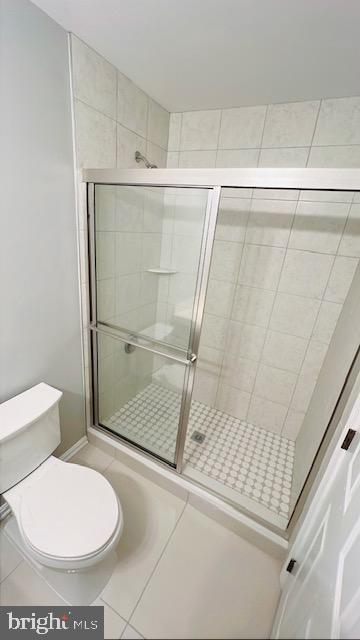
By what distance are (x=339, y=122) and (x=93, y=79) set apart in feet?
4.17

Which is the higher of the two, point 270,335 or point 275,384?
point 270,335

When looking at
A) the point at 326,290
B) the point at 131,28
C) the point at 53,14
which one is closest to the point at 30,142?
the point at 53,14

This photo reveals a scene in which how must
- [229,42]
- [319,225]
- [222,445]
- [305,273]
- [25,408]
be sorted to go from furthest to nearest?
1. [222,445]
2. [305,273]
3. [319,225]
4. [25,408]
5. [229,42]

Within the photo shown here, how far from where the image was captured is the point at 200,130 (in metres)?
1.68

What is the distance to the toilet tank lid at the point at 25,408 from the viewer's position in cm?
105

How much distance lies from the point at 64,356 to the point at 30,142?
1026 mm

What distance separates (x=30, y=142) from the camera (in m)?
1.03

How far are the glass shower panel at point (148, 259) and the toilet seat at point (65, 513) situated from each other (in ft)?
2.54

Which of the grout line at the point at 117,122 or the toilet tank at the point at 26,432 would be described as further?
the grout line at the point at 117,122

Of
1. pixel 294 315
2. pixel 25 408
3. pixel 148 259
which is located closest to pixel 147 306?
pixel 148 259

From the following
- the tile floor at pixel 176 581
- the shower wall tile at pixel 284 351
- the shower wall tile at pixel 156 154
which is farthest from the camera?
the shower wall tile at pixel 284 351

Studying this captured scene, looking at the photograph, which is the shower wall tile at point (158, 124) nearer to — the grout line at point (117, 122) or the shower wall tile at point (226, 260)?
the grout line at point (117, 122)

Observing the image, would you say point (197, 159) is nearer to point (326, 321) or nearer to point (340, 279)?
point (340, 279)

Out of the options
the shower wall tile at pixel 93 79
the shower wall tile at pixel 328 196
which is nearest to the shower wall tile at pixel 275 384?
the shower wall tile at pixel 328 196
